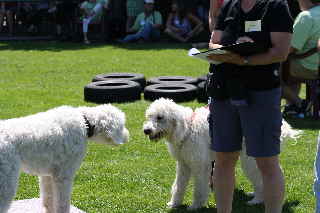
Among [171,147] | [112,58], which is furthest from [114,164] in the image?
[112,58]

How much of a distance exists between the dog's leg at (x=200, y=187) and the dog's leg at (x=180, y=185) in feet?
0.41

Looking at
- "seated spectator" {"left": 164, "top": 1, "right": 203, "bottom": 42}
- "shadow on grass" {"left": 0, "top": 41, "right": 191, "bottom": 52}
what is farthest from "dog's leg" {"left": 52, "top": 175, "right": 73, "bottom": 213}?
"seated spectator" {"left": 164, "top": 1, "right": 203, "bottom": 42}

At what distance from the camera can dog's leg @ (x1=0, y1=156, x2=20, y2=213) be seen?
4.05 m

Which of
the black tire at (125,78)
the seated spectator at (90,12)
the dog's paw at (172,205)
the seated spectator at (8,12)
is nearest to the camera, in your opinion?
the dog's paw at (172,205)

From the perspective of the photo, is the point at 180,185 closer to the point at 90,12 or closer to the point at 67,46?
the point at 67,46

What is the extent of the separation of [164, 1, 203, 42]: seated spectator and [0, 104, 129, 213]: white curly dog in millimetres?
13538

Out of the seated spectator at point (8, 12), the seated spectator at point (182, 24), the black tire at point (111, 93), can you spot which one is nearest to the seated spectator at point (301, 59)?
the black tire at point (111, 93)

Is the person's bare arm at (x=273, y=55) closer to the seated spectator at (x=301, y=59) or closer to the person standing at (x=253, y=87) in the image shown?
the person standing at (x=253, y=87)

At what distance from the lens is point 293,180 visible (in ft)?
20.0

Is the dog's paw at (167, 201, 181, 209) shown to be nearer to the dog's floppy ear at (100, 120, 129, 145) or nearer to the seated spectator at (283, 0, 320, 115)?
the dog's floppy ear at (100, 120, 129, 145)

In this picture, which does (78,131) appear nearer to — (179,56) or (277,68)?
(277,68)

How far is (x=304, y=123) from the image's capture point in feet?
27.8

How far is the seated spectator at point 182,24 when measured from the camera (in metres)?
18.1

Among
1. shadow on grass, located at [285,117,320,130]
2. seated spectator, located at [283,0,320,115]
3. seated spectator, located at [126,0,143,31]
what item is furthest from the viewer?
seated spectator, located at [126,0,143,31]
